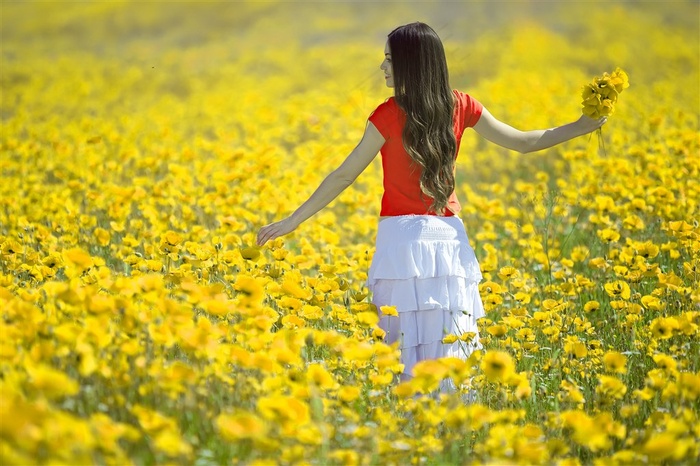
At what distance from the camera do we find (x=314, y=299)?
3.38 m

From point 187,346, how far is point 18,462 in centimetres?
60

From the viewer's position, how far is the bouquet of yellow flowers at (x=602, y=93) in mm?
3568

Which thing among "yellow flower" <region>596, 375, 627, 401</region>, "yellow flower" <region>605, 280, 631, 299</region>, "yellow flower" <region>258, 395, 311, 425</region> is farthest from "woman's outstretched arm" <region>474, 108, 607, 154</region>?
"yellow flower" <region>258, 395, 311, 425</region>

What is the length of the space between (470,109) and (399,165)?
0.41 meters

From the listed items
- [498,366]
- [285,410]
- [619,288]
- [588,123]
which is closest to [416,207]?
[588,123]

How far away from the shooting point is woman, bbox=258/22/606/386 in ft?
11.3

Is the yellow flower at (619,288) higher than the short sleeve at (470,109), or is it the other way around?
the short sleeve at (470,109)

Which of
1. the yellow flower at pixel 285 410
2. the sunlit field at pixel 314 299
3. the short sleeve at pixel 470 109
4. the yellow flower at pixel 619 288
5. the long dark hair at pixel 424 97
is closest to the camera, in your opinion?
the yellow flower at pixel 285 410

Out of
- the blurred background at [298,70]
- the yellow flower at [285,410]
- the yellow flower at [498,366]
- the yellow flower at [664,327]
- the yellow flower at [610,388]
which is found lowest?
the yellow flower at [610,388]

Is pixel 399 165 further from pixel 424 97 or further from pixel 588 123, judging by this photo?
pixel 588 123

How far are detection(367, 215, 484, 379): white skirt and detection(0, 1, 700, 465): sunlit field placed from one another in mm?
178

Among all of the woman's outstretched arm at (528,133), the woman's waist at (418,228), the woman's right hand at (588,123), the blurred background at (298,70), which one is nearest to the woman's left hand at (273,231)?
the woman's waist at (418,228)

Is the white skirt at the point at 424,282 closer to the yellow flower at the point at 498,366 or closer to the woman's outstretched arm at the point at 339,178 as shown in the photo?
the woman's outstretched arm at the point at 339,178

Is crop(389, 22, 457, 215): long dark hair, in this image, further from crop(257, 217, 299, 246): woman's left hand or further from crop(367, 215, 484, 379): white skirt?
crop(257, 217, 299, 246): woman's left hand
